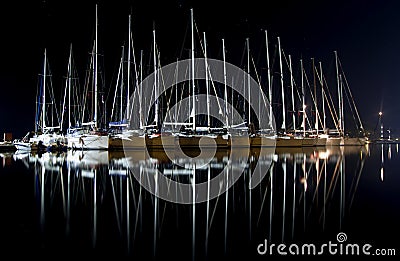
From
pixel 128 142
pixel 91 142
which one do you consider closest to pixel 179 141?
pixel 128 142

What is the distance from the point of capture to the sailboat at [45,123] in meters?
35.1

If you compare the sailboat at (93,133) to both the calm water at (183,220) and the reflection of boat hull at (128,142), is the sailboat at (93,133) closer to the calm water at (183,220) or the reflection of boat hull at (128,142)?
the reflection of boat hull at (128,142)

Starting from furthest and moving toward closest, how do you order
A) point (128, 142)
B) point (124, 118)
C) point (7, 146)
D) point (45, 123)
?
point (7, 146) < point (45, 123) < point (124, 118) < point (128, 142)

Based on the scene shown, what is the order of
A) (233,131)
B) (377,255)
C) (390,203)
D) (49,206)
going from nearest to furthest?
(377,255) < (49,206) < (390,203) < (233,131)

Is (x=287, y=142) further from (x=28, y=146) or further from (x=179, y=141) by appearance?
(x=28, y=146)

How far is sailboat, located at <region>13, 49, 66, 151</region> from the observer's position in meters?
35.1

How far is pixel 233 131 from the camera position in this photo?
35594 millimetres

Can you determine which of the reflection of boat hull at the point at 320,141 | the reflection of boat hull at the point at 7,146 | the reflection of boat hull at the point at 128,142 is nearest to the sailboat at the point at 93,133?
the reflection of boat hull at the point at 128,142

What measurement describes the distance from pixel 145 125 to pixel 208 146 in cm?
522

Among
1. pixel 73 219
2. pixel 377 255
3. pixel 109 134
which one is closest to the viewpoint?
pixel 377 255

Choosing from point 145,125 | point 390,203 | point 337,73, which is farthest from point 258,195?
point 337,73

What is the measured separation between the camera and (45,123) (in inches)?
1519

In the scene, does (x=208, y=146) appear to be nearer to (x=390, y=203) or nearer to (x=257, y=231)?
(x=390, y=203)

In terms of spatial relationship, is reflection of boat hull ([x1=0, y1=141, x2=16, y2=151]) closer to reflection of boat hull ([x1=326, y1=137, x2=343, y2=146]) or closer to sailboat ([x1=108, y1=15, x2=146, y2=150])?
sailboat ([x1=108, y1=15, x2=146, y2=150])
